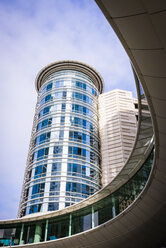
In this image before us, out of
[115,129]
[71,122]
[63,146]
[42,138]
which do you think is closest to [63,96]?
[71,122]

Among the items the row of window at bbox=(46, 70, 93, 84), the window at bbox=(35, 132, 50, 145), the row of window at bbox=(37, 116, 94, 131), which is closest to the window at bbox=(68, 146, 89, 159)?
the window at bbox=(35, 132, 50, 145)

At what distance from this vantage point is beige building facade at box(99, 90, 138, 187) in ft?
137

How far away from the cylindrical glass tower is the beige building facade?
1.43 metres

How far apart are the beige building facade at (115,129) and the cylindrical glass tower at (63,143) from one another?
1434 mm

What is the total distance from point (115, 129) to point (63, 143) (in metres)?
10.8

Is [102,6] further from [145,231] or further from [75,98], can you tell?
[75,98]

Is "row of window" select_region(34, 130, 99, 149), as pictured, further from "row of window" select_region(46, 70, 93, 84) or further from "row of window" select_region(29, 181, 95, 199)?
"row of window" select_region(46, 70, 93, 84)

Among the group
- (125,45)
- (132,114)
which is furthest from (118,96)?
(125,45)

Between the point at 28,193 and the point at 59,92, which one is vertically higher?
the point at 59,92

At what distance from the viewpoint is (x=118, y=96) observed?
4928cm

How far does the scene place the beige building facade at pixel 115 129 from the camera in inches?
1644

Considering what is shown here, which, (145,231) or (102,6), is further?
(145,231)

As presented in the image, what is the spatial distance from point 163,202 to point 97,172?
3239 cm

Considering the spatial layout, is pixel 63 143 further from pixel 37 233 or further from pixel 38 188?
pixel 37 233
